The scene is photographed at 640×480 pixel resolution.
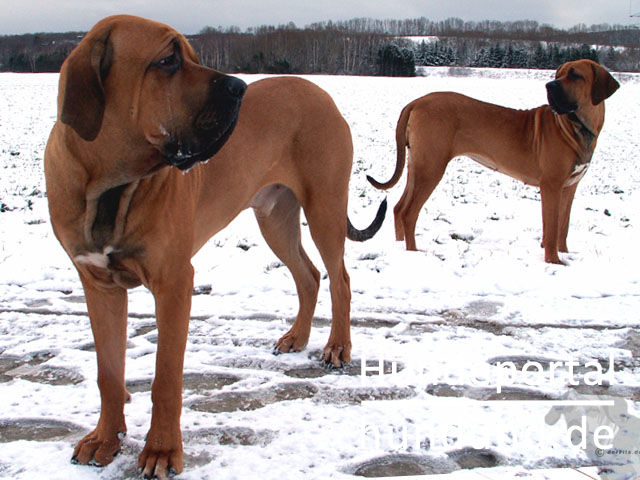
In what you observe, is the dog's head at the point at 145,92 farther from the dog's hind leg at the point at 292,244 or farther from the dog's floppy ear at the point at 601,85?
the dog's floppy ear at the point at 601,85

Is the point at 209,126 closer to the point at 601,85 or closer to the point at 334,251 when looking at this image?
the point at 334,251

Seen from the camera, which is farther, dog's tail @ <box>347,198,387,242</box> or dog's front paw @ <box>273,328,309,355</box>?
dog's tail @ <box>347,198,387,242</box>

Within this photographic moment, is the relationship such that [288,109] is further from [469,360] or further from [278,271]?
[278,271]

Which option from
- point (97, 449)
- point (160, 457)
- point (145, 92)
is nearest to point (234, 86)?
point (145, 92)

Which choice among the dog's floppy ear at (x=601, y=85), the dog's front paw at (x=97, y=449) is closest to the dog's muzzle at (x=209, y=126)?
the dog's front paw at (x=97, y=449)

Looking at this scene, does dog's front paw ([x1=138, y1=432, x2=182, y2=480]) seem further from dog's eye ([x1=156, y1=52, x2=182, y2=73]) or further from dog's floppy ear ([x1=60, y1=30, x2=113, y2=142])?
dog's eye ([x1=156, y1=52, x2=182, y2=73])

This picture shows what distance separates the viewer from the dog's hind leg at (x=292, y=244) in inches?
157

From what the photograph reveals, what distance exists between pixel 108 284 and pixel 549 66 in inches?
2708

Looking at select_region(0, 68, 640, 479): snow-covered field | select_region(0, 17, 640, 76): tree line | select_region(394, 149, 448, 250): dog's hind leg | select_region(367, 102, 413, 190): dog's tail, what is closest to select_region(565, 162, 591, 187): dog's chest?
select_region(0, 68, 640, 479): snow-covered field

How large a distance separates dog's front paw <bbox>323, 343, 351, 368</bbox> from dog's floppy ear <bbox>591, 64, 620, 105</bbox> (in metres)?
4.39

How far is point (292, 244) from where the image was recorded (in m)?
4.14

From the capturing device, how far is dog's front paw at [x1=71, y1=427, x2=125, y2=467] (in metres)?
2.62

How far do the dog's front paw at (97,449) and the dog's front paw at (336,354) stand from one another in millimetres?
1411

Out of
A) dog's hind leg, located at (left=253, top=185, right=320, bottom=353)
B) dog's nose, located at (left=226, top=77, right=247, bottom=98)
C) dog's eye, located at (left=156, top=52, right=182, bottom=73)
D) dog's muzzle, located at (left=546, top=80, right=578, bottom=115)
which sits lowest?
dog's hind leg, located at (left=253, top=185, right=320, bottom=353)
